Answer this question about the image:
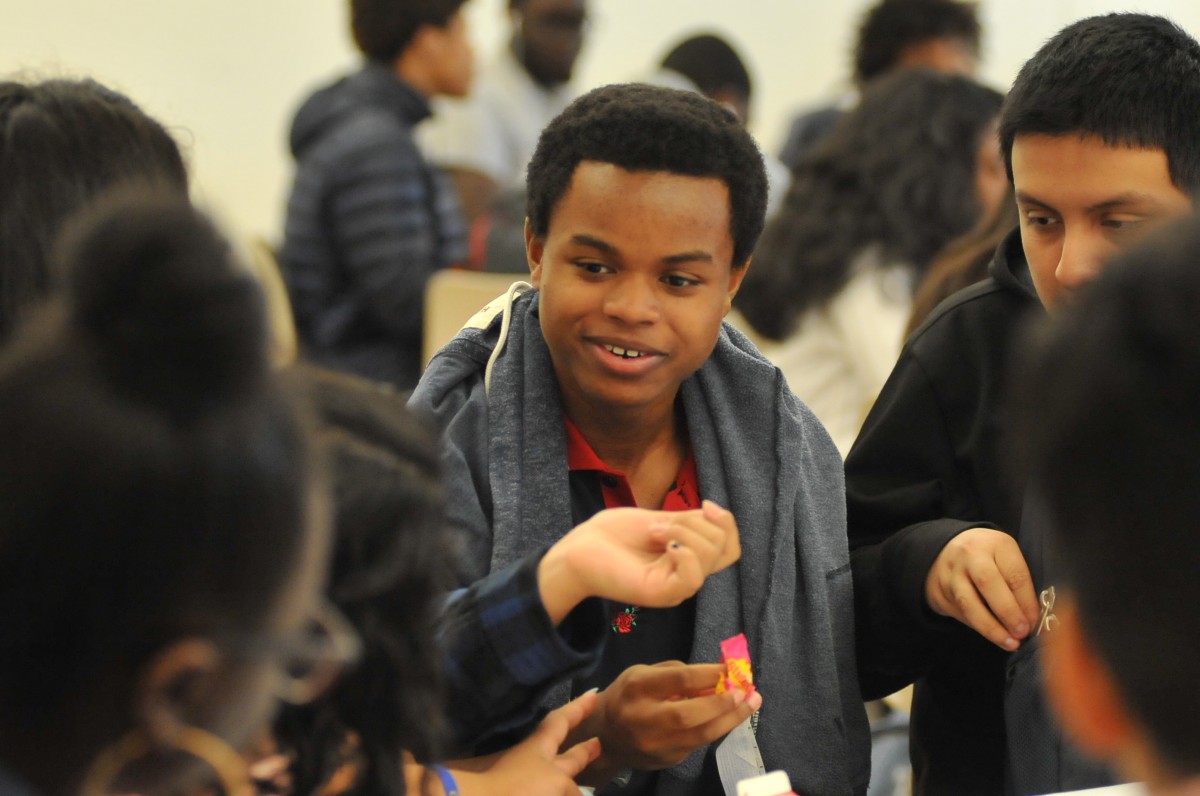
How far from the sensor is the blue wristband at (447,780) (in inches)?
44.6

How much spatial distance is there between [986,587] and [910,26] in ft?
11.7

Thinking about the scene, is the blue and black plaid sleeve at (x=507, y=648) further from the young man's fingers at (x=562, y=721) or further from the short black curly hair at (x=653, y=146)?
the short black curly hair at (x=653, y=146)

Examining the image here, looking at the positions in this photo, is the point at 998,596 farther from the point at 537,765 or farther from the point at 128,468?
the point at 128,468

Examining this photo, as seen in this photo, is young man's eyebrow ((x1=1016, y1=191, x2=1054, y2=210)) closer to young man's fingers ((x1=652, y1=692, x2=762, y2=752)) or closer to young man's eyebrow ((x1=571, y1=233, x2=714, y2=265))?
young man's eyebrow ((x1=571, y1=233, x2=714, y2=265))

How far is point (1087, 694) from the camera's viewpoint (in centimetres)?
77

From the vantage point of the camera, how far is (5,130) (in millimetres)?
1129

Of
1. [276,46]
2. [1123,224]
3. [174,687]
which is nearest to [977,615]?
[1123,224]

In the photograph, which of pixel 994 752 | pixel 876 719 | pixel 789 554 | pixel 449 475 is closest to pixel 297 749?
pixel 449 475

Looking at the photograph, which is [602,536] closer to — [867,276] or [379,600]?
[379,600]

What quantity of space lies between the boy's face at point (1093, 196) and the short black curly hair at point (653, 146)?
0.33m

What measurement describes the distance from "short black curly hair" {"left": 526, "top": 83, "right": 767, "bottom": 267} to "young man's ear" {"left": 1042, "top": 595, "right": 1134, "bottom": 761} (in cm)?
78

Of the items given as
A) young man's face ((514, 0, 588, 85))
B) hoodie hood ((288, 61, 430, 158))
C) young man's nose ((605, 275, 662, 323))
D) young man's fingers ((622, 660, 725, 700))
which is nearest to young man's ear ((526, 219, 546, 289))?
young man's nose ((605, 275, 662, 323))

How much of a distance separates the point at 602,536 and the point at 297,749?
14.0 inches

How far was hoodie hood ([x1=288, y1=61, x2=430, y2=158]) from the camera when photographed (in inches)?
135
